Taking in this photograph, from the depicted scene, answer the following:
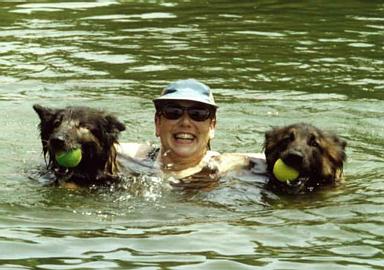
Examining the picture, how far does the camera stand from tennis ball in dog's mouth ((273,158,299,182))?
30.6ft

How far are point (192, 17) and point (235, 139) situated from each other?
9.01 meters

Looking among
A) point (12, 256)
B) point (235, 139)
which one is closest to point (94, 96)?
point (235, 139)

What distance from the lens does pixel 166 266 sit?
23.6 feet

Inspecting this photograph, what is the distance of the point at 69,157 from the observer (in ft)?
30.0

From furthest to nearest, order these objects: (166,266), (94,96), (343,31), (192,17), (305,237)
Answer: (192,17), (343,31), (94,96), (305,237), (166,266)

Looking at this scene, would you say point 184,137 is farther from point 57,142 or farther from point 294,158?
point 57,142

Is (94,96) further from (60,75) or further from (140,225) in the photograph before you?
(140,225)

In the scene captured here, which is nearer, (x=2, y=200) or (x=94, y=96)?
(x=2, y=200)

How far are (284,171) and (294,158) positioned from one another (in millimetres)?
171

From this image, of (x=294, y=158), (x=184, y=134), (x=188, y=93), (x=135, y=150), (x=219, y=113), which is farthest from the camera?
(x=219, y=113)

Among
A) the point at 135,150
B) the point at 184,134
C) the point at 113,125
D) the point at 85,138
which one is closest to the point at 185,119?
the point at 184,134

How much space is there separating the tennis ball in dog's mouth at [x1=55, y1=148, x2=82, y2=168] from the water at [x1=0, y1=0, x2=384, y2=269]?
279 millimetres

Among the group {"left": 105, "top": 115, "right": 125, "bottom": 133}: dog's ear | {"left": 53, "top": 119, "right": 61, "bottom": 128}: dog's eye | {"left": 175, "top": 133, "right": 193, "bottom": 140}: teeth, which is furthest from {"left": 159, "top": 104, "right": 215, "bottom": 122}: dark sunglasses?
{"left": 53, "top": 119, "right": 61, "bottom": 128}: dog's eye

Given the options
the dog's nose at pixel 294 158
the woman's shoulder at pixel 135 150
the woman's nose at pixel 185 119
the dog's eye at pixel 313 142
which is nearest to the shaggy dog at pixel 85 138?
the woman's nose at pixel 185 119
